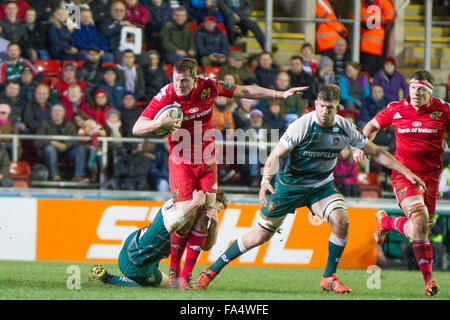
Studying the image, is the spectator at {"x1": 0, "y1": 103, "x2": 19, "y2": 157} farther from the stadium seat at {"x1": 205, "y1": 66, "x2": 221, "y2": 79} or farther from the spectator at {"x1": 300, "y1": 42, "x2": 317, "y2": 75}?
the spectator at {"x1": 300, "y1": 42, "x2": 317, "y2": 75}

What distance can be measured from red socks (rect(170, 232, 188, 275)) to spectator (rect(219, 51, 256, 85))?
4.96 m

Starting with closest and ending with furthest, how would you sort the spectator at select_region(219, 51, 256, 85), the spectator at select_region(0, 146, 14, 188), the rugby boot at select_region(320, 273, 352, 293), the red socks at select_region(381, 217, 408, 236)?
1. the rugby boot at select_region(320, 273, 352, 293)
2. the red socks at select_region(381, 217, 408, 236)
3. the spectator at select_region(0, 146, 14, 188)
4. the spectator at select_region(219, 51, 256, 85)

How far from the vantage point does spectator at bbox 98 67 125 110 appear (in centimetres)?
1233

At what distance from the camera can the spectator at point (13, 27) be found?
1285 cm

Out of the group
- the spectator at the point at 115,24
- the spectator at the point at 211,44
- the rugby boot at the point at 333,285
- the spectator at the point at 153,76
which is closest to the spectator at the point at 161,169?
the spectator at the point at 153,76

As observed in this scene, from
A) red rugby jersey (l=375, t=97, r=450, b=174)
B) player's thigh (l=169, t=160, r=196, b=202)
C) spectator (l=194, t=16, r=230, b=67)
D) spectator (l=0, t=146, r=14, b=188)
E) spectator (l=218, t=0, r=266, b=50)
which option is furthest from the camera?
spectator (l=218, t=0, r=266, b=50)

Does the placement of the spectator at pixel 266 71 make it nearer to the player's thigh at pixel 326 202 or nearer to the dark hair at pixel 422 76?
the dark hair at pixel 422 76

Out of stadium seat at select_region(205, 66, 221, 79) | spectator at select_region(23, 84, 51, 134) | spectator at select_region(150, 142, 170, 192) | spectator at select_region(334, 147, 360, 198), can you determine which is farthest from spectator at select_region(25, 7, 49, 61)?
spectator at select_region(334, 147, 360, 198)

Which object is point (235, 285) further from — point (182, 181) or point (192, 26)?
point (192, 26)

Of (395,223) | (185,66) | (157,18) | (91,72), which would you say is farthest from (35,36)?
(395,223)

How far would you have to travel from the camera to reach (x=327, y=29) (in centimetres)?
1412

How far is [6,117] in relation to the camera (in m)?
11.9

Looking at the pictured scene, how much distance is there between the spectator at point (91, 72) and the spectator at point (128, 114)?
0.54 meters
